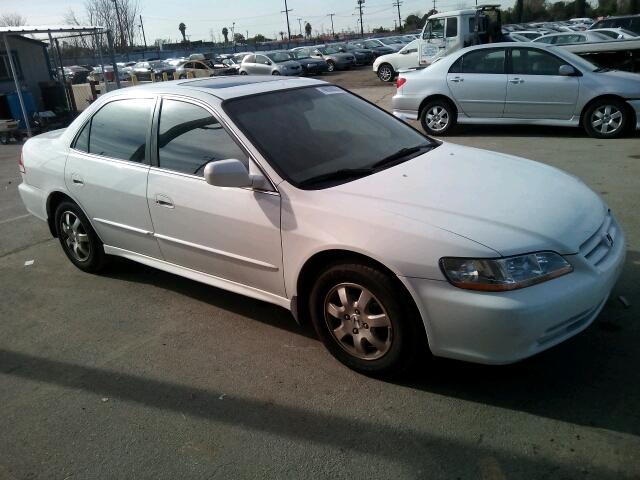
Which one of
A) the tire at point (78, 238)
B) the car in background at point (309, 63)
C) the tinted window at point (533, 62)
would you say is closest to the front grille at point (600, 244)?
the tire at point (78, 238)

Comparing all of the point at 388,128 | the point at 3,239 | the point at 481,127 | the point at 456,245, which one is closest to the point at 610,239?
the point at 456,245

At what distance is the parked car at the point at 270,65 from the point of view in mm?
27672

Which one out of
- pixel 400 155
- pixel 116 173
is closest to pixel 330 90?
pixel 400 155

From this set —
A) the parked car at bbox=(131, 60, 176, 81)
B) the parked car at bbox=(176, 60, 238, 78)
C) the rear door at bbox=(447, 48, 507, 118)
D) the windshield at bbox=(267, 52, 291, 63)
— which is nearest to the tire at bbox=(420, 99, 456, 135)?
the rear door at bbox=(447, 48, 507, 118)

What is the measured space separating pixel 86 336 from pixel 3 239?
2979mm

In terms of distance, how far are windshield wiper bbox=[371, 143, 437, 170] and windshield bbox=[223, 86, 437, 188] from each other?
0.02 metres

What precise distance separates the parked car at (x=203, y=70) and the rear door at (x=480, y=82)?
18.6 metres

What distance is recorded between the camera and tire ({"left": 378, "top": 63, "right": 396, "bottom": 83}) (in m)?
23.4

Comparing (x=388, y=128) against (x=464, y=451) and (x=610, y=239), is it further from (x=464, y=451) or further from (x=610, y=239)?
(x=464, y=451)

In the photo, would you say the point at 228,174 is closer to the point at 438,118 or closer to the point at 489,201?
the point at 489,201

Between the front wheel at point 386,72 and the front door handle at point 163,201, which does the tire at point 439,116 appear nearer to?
the front door handle at point 163,201

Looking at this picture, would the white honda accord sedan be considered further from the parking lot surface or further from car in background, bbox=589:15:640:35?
car in background, bbox=589:15:640:35

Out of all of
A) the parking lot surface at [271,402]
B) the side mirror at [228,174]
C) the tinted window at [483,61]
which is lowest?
the parking lot surface at [271,402]

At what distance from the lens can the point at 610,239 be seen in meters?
3.03
